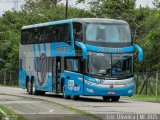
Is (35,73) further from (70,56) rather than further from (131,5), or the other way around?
(131,5)

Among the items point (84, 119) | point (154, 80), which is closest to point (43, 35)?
point (154, 80)

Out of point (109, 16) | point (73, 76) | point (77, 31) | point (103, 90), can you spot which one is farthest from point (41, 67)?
point (109, 16)

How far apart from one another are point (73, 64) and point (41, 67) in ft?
18.0

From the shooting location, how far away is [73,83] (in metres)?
30.4

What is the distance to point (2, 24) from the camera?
8650 centimetres

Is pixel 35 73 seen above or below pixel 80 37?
below

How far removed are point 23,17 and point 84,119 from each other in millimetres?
64727

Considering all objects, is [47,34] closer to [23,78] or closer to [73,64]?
[73,64]

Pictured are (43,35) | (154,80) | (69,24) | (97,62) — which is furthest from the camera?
(154,80)

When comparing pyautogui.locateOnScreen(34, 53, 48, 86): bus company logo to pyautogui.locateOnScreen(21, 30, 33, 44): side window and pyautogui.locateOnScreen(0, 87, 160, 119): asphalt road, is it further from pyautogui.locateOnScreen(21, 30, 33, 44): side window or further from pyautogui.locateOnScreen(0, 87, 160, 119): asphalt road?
pyautogui.locateOnScreen(0, 87, 160, 119): asphalt road

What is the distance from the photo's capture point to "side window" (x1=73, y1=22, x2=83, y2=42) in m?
29.6

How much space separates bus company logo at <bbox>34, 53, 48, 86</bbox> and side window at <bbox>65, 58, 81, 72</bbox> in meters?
3.59

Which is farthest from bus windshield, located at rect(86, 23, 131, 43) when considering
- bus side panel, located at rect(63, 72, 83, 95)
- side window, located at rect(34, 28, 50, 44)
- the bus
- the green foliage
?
the green foliage

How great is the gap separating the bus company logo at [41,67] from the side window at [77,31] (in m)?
4.98
